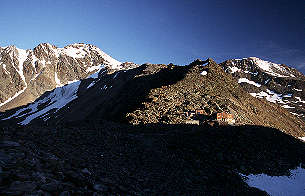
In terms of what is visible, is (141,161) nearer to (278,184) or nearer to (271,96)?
(278,184)

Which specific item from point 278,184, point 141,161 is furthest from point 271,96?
point 141,161

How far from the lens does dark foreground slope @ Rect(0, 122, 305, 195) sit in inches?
276

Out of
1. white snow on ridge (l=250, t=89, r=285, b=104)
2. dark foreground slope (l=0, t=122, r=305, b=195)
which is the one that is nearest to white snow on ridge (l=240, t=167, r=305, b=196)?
dark foreground slope (l=0, t=122, r=305, b=195)

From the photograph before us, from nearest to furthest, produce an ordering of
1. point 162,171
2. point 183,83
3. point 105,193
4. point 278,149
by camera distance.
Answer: point 105,193
point 162,171
point 278,149
point 183,83

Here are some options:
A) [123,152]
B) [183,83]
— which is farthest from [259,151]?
[183,83]

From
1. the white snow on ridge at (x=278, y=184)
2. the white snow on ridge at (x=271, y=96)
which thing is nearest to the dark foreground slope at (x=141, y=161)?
the white snow on ridge at (x=278, y=184)

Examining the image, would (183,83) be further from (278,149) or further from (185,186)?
(185,186)

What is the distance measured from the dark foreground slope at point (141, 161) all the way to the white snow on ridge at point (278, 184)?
0.65 metres

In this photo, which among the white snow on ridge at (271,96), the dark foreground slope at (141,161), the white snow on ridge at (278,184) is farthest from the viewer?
the white snow on ridge at (271,96)

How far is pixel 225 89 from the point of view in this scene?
163 feet

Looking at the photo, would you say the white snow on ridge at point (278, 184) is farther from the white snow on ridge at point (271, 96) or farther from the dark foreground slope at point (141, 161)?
the white snow on ridge at point (271, 96)

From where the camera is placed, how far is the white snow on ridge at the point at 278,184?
1518 centimetres

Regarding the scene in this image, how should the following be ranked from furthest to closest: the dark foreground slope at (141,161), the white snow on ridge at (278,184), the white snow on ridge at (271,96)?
the white snow on ridge at (271,96) → the white snow on ridge at (278,184) → the dark foreground slope at (141,161)

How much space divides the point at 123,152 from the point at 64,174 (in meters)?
7.60
